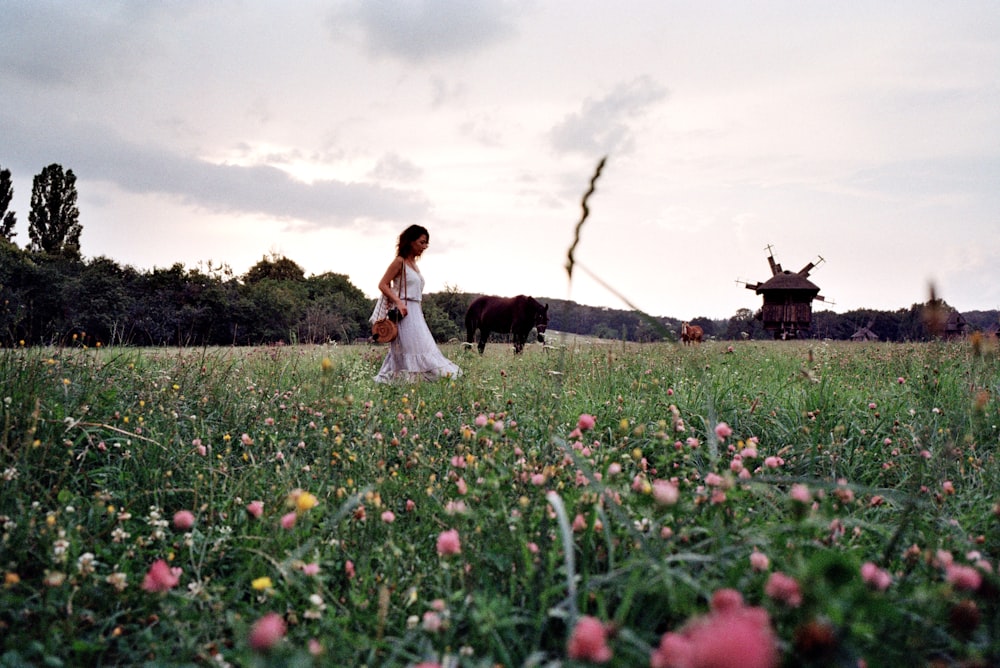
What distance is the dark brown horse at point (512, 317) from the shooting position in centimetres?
1678

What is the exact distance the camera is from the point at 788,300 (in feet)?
159

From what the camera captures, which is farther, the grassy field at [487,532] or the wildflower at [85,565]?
the wildflower at [85,565]

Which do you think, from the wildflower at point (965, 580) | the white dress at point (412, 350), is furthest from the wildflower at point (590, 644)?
the white dress at point (412, 350)

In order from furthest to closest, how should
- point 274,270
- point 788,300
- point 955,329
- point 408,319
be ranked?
1. point 274,270
2. point 788,300
3. point 955,329
4. point 408,319

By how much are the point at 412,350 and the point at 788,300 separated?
46422 millimetres

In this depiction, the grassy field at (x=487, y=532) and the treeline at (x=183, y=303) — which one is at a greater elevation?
the treeline at (x=183, y=303)

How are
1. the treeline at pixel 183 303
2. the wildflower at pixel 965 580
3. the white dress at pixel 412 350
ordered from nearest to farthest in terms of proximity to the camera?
the wildflower at pixel 965 580, the white dress at pixel 412 350, the treeline at pixel 183 303

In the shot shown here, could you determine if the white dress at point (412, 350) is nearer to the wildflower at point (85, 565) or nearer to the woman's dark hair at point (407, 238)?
the woman's dark hair at point (407, 238)

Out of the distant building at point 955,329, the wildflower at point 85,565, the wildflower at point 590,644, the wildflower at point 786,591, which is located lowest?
the wildflower at point 85,565

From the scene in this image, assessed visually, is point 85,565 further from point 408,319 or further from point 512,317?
point 512,317

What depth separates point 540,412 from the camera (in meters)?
5.05

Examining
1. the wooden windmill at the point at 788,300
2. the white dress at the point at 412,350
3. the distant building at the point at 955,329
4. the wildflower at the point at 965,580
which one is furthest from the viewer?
the wooden windmill at the point at 788,300

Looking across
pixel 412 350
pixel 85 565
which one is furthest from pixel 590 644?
pixel 412 350

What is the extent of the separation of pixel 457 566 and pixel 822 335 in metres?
13.0
